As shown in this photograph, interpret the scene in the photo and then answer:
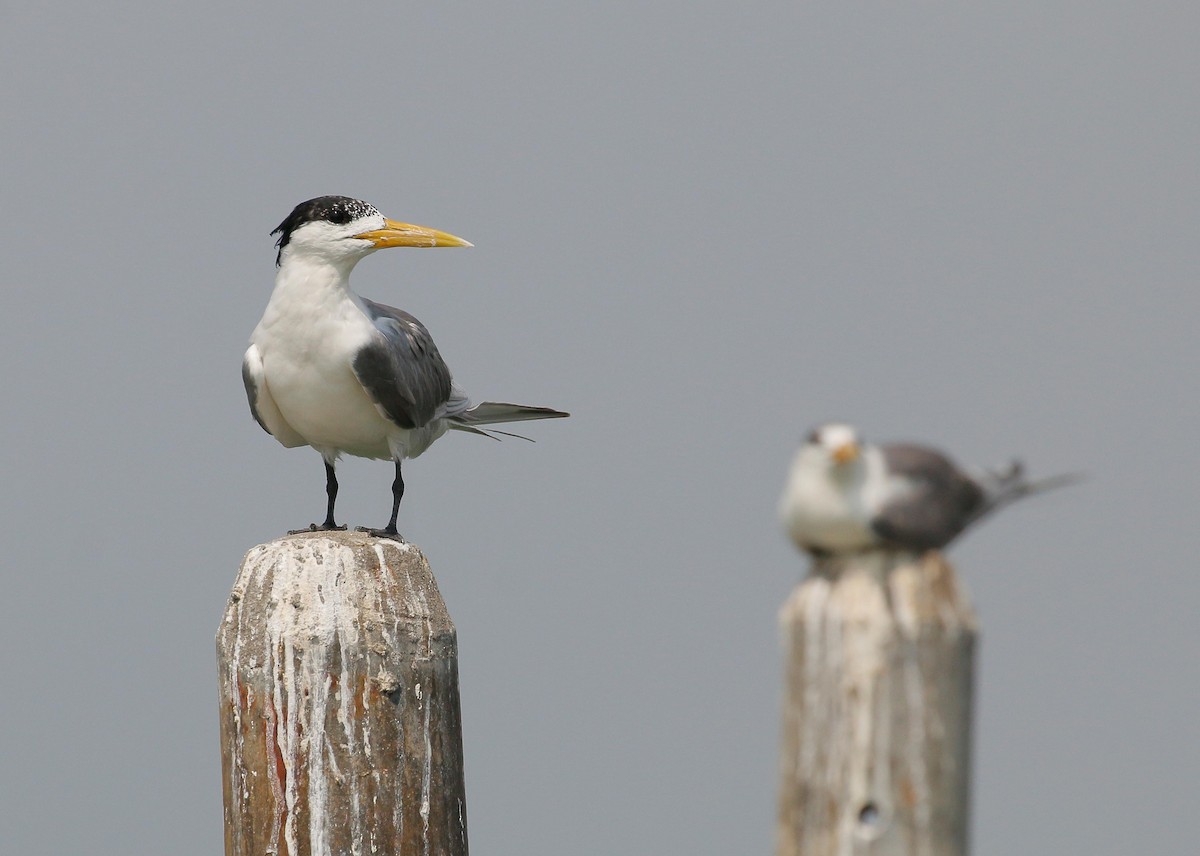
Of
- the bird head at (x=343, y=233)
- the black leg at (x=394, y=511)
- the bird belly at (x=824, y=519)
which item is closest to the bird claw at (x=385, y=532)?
the black leg at (x=394, y=511)

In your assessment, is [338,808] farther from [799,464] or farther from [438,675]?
[799,464]

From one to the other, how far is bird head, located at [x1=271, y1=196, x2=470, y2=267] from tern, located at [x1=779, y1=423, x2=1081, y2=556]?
4.16 m

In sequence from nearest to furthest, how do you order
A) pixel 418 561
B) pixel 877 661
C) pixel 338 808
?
pixel 877 661, pixel 338 808, pixel 418 561

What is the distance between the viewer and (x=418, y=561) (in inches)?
315

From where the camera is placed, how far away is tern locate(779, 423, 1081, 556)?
486cm

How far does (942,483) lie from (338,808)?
3474 mm

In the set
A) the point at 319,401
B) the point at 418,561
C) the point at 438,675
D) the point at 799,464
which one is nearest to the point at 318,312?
the point at 319,401

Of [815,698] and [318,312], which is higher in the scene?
[318,312]

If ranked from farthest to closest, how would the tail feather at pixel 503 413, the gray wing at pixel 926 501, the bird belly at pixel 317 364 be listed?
1. the tail feather at pixel 503 413
2. the bird belly at pixel 317 364
3. the gray wing at pixel 926 501

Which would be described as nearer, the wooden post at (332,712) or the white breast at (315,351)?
the wooden post at (332,712)

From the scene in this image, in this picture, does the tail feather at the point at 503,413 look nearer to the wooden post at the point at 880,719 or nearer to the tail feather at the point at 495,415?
the tail feather at the point at 495,415

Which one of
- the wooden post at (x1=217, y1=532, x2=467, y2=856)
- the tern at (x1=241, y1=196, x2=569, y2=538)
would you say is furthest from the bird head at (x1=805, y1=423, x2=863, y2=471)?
the tern at (x1=241, y1=196, x2=569, y2=538)

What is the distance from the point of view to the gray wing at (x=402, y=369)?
339 inches

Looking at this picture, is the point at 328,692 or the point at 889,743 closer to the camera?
the point at 889,743
